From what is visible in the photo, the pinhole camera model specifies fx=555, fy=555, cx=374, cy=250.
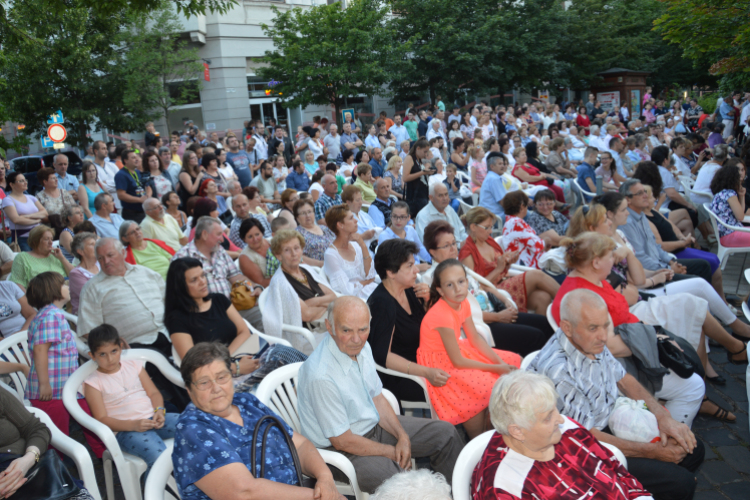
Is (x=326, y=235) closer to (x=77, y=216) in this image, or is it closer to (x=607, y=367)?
(x=77, y=216)

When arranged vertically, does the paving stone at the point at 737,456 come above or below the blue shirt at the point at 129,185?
below

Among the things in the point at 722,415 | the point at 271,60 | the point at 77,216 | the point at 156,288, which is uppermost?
the point at 271,60

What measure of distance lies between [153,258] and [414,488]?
155 inches

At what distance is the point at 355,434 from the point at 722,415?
100 inches

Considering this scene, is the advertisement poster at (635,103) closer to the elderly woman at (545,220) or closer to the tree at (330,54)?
the tree at (330,54)

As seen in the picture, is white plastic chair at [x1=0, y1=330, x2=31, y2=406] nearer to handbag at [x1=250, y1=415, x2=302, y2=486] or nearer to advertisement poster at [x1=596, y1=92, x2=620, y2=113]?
handbag at [x1=250, y1=415, x2=302, y2=486]

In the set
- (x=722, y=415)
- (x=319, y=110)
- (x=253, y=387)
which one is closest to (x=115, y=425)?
(x=253, y=387)

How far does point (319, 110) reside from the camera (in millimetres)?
23422

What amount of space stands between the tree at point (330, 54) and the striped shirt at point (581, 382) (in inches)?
624

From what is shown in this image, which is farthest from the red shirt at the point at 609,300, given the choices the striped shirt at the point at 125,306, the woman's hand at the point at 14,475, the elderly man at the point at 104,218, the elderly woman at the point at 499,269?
the elderly man at the point at 104,218

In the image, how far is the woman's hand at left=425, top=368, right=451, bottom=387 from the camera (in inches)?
124

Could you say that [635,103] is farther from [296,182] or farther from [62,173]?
[62,173]

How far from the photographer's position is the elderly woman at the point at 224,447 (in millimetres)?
2102

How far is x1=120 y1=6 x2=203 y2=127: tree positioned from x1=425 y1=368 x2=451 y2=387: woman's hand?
42.3ft
